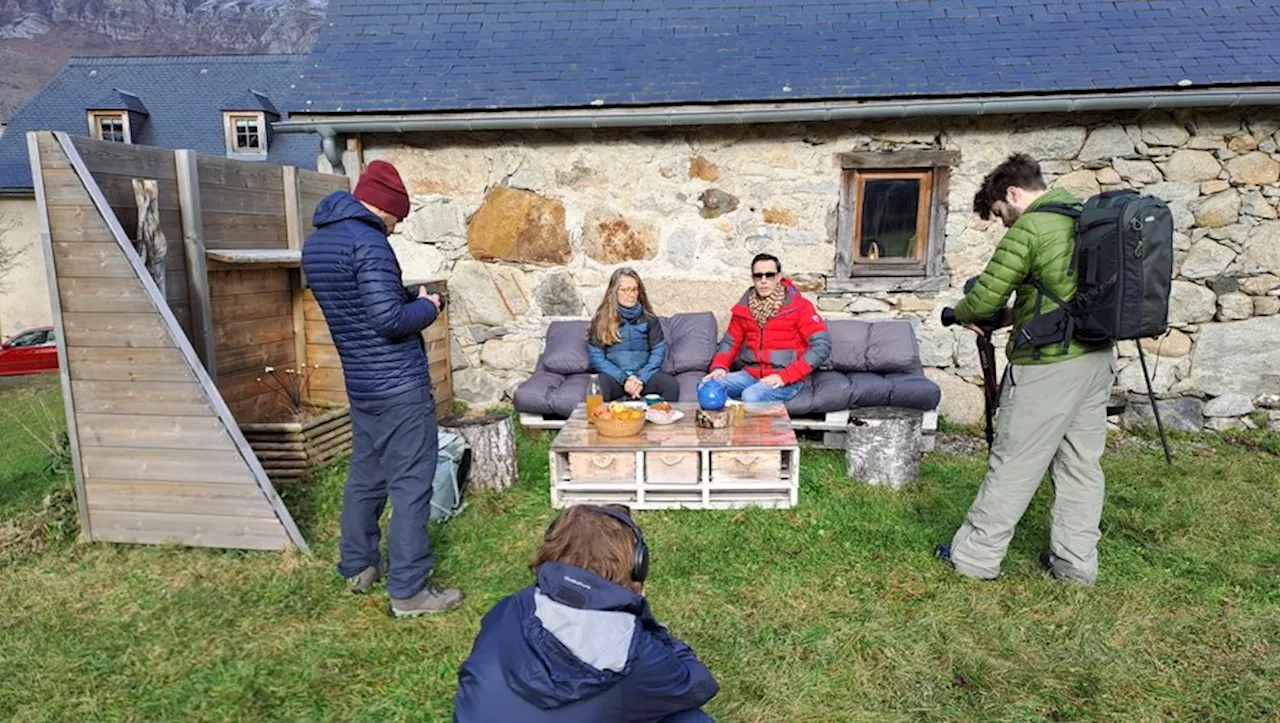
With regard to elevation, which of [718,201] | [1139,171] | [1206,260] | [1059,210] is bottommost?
[1206,260]

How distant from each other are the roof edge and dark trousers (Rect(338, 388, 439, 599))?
11.6ft

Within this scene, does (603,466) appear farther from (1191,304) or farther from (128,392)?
(1191,304)

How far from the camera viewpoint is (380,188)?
10.1ft

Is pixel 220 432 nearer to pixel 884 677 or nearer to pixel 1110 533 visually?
pixel 884 677

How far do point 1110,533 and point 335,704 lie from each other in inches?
147

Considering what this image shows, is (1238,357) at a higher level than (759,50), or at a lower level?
lower

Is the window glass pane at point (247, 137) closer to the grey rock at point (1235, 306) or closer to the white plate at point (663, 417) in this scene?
the white plate at point (663, 417)

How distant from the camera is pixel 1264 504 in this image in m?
4.48

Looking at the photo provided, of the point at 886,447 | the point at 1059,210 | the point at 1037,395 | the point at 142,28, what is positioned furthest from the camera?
Answer: the point at 142,28

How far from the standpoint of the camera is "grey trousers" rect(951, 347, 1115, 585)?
10.6 feet

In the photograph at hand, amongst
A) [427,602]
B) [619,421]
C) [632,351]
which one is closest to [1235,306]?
[632,351]

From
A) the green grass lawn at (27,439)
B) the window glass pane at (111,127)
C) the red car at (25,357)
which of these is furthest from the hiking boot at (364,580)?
the window glass pane at (111,127)

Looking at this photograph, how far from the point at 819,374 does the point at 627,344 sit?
4.81 ft

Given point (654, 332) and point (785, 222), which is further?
point (785, 222)
